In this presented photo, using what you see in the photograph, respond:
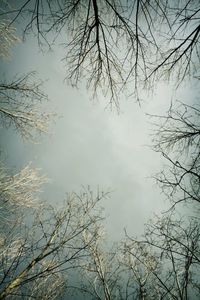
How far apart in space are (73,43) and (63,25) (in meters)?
0.22

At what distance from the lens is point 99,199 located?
10.4 m

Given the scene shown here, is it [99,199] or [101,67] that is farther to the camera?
[99,199]

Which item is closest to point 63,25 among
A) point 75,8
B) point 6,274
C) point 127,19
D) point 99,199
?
point 75,8

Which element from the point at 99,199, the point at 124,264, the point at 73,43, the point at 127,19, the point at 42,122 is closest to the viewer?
the point at 127,19

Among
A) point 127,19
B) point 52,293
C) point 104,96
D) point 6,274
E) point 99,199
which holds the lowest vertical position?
point 6,274

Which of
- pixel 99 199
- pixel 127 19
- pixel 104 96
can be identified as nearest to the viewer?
pixel 127 19

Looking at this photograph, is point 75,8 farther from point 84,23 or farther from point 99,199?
point 99,199

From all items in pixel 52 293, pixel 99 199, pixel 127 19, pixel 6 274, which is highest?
pixel 99 199

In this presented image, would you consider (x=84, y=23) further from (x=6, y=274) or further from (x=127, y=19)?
(x=6, y=274)

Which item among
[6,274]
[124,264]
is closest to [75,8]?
[6,274]

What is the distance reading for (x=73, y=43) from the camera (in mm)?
3266

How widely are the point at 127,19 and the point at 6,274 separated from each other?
13.2ft

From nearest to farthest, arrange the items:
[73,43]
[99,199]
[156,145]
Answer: [73,43] < [156,145] < [99,199]

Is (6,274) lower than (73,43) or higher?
lower
